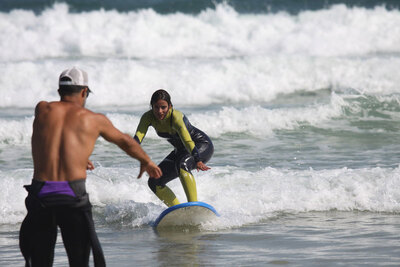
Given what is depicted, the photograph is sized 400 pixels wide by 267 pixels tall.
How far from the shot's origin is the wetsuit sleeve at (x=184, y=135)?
7.17 meters

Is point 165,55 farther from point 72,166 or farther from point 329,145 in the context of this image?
point 72,166

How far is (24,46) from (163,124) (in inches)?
704

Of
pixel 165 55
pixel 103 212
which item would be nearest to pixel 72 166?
pixel 103 212

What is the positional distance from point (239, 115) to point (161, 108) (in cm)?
801

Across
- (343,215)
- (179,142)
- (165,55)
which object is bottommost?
(343,215)

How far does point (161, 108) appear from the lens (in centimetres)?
701

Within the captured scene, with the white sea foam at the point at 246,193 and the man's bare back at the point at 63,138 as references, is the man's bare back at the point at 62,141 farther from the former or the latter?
the white sea foam at the point at 246,193

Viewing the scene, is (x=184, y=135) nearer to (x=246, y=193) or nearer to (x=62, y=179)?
(x=246, y=193)

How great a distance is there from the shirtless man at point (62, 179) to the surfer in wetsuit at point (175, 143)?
2.98m

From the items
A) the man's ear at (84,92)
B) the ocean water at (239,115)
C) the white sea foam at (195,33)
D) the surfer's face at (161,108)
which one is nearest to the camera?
the man's ear at (84,92)

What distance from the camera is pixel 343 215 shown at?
7.87 m

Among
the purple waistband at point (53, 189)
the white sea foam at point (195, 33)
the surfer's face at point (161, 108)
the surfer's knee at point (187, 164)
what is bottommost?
the surfer's knee at point (187, 164)

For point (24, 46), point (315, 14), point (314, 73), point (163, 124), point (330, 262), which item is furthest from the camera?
point (315, 14)

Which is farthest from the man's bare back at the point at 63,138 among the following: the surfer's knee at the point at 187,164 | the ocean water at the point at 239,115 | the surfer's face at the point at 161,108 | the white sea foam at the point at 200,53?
the white sea foam at the point at 200,53
